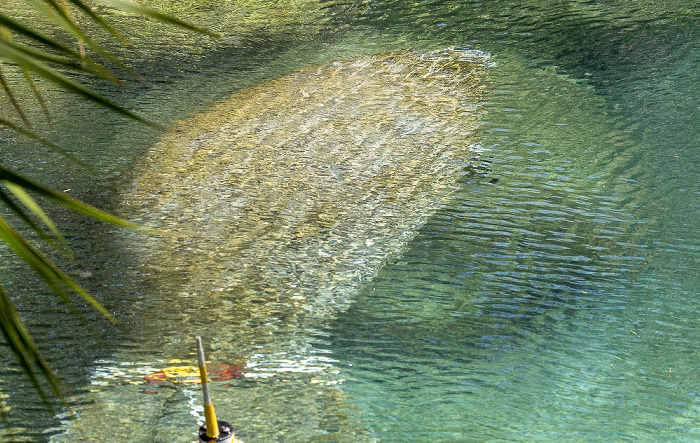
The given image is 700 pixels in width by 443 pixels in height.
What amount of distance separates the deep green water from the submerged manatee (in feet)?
0.31

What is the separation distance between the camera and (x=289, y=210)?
134 inches

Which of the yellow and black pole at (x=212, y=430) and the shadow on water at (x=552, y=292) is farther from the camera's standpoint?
the shadow on water at (x=552, y=292)

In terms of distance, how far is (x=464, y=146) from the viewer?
3936 millimetres

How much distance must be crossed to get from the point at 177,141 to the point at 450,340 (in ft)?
7.84

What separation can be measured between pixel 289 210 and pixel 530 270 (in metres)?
1.22

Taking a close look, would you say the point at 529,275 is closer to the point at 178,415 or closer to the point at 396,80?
the point at 178,415

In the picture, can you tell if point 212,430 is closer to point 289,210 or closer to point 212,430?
point 212,430

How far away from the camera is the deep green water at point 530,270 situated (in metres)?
2.16

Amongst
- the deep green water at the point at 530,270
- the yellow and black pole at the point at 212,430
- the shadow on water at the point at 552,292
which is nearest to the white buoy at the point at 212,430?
the yellow and black pole at the point at 212,430

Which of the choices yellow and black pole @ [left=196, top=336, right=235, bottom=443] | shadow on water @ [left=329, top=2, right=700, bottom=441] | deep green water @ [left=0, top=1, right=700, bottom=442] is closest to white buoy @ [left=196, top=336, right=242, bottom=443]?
yellow and black pole @ [left=196, top=336, right=235, bottom=443]

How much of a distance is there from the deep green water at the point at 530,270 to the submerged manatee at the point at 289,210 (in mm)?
94

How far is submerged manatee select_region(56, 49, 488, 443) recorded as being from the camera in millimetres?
2264

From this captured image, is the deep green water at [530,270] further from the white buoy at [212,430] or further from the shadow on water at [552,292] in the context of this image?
the white buoy at [212,430]

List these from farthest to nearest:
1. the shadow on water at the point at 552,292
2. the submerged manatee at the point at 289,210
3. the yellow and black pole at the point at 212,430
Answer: the submerged manatee at the point at 289,210, the shadow on water at the point at 552,292, the yellow and black pole at the point at 212,430
